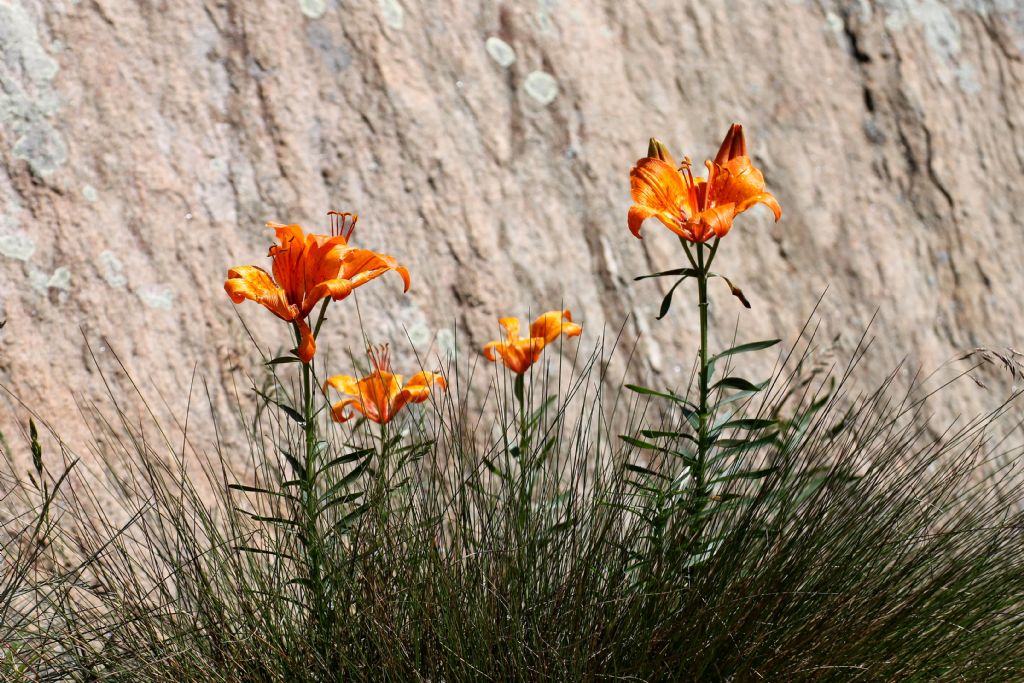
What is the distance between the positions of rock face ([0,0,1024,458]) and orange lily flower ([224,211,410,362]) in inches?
37.8

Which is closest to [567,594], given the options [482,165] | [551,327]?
[551,327]

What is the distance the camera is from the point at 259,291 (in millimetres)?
1725

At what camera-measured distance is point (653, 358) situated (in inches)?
125

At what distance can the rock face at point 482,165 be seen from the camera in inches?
102

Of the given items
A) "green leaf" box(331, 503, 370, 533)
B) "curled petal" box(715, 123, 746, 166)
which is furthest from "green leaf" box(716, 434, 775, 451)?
"green leaf" box(331, 503, 370, 533)

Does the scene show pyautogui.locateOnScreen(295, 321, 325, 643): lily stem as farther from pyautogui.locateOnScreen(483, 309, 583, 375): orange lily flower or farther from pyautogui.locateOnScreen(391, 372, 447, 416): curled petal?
pyautogui.locateOnScreen(483, 309, 583, 375): orange lily flower

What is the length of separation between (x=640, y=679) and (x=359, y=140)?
1803 millimetres

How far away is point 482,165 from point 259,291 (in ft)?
5.01

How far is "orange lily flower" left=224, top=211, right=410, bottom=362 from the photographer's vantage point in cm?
170

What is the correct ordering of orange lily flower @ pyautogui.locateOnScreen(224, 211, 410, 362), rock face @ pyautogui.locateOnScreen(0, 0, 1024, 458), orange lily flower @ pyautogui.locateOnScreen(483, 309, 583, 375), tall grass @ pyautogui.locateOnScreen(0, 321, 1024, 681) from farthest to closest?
rock face @ pyautogui.locateOnScreen(0, 0, 1024, 458) < orange lily flower @ pyautogui.locateOnScreen(483, 309, 583, 375) < tall grass @ pyautogui.locateOnScreen(0, 321, 1024, 681) < orange lily flower @ pyautogui.locateOnScreen(224, 211, 410, 362)

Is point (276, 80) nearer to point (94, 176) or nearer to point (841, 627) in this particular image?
point (94, 176)

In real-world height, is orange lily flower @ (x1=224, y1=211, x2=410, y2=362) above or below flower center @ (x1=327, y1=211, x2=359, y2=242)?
below

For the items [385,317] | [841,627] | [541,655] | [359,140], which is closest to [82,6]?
[359,140]

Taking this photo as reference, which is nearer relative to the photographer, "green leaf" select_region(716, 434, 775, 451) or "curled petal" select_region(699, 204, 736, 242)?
"curled petal" select_region(699, 204, 736, 242)
